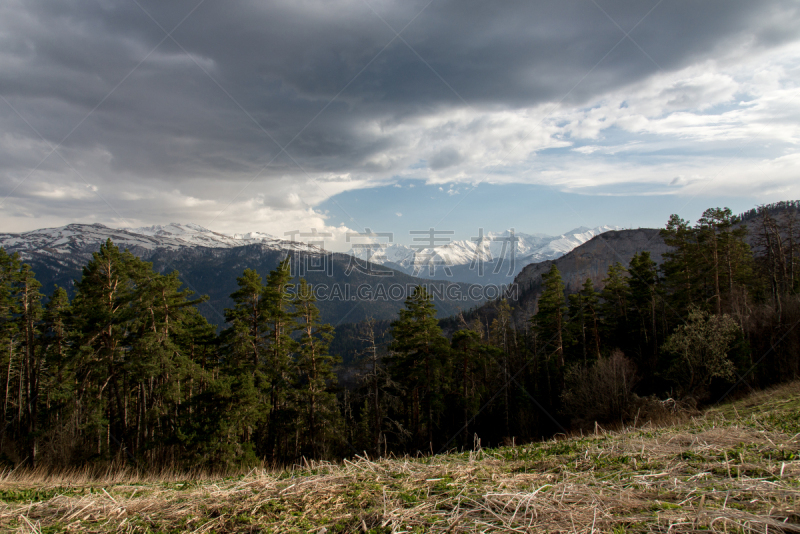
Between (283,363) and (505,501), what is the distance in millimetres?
20367

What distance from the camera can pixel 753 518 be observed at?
2.48m

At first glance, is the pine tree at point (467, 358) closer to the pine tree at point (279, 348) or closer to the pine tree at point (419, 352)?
the pine tree at point (419, 352)

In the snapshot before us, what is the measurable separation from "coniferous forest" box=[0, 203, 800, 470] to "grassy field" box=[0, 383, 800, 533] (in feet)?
44.0

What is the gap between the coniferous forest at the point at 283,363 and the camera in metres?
18.9

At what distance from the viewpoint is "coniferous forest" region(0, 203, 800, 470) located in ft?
62.1

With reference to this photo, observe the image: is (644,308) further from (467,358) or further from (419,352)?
(419,352)

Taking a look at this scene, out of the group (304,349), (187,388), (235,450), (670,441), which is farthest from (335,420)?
(670,441)

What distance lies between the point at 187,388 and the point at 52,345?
29.2 ft

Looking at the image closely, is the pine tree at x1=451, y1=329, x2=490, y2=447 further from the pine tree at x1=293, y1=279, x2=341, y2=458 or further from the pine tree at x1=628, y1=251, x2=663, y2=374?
the pine tree at x1=628, y1=251, x2=663, y2=374

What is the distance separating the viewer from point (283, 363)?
21625mm

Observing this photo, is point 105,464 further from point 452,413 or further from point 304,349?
point 452,413

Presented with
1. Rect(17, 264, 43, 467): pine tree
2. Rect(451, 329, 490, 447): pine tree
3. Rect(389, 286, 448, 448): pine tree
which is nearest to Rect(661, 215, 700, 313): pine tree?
Rect(451, 329, 490, 447): pine tree

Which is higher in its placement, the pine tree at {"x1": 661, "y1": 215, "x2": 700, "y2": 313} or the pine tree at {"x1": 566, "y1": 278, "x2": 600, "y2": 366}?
the pine tree at {"x1": 661, "y1": 215, "x2": 700, "y2": 313}

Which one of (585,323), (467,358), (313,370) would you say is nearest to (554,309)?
(585,323)
